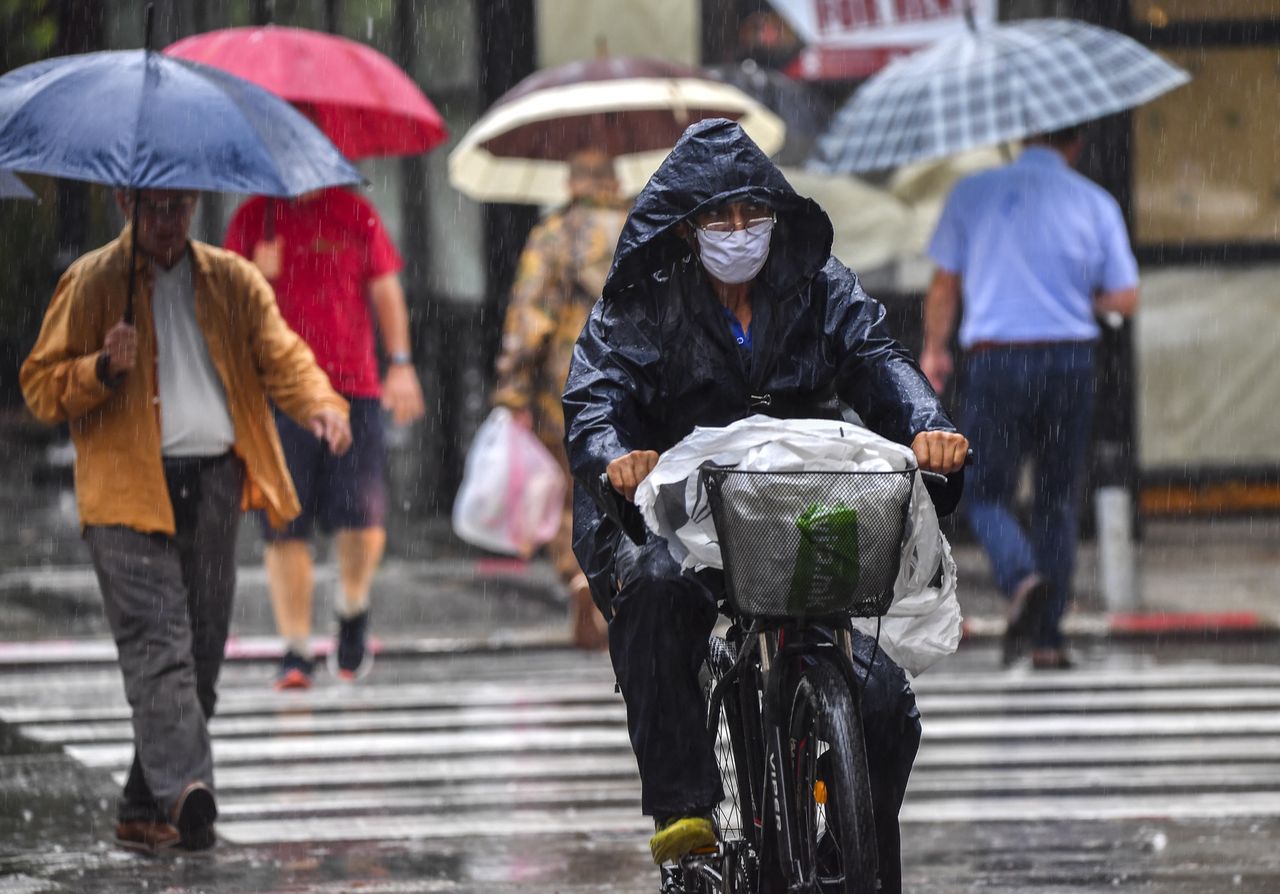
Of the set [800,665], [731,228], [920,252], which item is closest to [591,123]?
[920,252]

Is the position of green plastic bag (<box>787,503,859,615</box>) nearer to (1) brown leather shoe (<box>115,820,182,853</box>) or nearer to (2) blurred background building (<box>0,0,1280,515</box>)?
(1) brown leather shoe (<box>115,820,182,853</box>)

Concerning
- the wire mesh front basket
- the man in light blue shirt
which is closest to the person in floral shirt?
the man in light blue shirt

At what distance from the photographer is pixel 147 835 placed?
685 cm

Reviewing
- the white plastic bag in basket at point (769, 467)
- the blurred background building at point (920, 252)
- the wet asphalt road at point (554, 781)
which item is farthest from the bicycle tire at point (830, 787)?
the blurred background building at point (920, 252)

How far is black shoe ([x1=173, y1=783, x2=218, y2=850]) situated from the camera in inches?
261

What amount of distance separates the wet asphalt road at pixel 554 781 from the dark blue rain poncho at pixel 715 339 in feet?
5.43

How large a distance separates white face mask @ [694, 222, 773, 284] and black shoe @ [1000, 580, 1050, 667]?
504cm

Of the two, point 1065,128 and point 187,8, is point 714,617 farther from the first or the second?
point 187,8

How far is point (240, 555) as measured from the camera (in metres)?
14.2

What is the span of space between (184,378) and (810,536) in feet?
10.4

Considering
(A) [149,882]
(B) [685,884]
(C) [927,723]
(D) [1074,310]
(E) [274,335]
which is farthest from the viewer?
(D) [1074,310]

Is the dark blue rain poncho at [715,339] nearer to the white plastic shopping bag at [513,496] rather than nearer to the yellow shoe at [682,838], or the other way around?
the yellow shoe at [682,838]

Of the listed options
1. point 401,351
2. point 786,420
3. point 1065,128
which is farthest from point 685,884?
point 1065,128

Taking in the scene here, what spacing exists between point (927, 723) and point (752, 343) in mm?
4090
